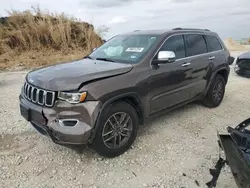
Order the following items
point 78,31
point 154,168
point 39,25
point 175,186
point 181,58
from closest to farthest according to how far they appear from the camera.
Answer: point 175,186
point 154,168
point 181,58
point 39,25
point 78,31

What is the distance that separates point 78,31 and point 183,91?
9.76 meters

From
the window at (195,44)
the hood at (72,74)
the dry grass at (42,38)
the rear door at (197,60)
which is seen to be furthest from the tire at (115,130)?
the dry grass at (42,38)

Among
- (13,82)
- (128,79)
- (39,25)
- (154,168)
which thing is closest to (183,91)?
(128,79)

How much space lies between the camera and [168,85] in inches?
169

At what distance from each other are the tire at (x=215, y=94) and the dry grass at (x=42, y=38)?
23.8ft

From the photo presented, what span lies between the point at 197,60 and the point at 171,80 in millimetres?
967

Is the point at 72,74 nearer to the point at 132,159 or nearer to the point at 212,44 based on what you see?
the point at 132,159

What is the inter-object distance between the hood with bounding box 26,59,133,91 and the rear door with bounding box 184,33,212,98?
161 cm

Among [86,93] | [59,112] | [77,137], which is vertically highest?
[86,93]

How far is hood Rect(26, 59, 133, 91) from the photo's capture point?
322 centimetres

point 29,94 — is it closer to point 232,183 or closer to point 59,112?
point 59,112

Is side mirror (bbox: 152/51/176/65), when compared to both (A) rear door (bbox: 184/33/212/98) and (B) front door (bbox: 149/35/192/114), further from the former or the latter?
(A) rear door (bbox: 184/33/212/98)

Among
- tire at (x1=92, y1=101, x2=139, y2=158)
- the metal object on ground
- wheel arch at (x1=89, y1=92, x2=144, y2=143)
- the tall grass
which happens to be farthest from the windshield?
the tall grass

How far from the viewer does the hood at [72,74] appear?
322 cm
